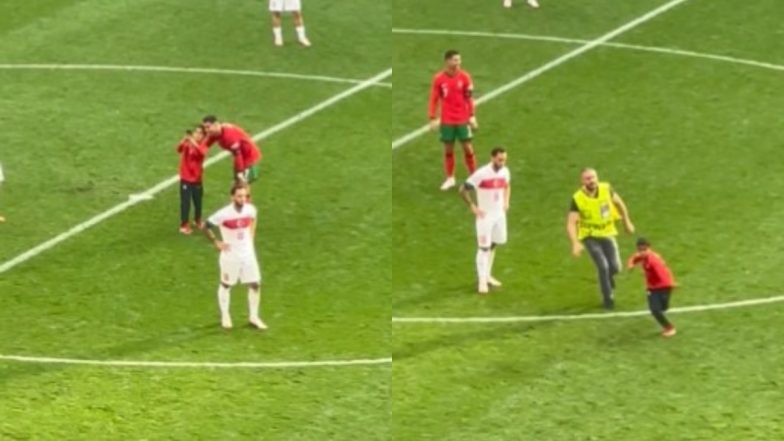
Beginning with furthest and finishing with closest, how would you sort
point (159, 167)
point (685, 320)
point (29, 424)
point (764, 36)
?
point (764, 36) < point (159, 167) < point (685, 320) < point (29, 424)

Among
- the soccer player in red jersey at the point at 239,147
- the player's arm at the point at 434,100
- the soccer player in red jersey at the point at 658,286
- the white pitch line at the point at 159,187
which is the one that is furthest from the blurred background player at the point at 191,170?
the soccer player in red jersey at the point at 658,286

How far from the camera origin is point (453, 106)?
21.8 metres

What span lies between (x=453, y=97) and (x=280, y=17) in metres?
7.20

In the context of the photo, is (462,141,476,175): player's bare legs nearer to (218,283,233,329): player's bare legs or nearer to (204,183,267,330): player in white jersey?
(204,183,267,330): player in white jersey

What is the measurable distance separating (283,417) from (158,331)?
265 cm

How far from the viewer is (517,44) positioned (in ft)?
89.9

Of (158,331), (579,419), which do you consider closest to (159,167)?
(158,331)

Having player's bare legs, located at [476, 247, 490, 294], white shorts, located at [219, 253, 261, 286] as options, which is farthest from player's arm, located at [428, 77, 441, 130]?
white shorts, located at [219, 253, 261, 286]

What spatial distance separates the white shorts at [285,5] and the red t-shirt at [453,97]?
602 centimetres

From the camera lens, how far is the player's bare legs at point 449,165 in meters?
22.0

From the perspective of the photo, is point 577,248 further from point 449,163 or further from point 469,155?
point 449,163

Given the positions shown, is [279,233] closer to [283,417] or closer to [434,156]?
[434,156]

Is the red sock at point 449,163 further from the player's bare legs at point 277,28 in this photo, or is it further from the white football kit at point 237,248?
the player's bare legs at point 277,28

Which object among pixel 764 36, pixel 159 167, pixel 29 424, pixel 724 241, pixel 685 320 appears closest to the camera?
pixel 29 424
